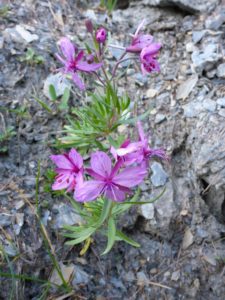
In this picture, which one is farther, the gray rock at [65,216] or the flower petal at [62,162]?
the gray rock at [65,216]

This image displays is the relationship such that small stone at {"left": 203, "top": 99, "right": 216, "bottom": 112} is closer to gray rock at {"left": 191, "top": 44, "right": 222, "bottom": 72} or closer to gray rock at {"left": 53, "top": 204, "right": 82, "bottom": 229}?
gray rock at {"left": 191, "top": 44, "right": 222, "bottom": 72}

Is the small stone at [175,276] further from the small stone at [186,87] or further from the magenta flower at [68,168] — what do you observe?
the small stone at [186,87]

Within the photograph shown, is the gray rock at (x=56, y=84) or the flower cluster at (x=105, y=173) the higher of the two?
the flower cluster at (x=105, y=173)

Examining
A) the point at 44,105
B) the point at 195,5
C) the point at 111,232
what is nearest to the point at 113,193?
the point at 111,232

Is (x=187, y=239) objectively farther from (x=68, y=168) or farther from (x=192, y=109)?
(x=68, y=168)

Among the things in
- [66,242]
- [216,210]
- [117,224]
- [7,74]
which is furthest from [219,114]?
[7,74]

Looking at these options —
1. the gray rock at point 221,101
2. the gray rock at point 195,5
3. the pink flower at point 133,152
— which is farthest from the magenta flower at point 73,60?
the gray rock at point 195,5

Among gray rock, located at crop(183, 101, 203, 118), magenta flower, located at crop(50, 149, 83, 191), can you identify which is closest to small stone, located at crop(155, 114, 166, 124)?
gray rock, located at crop(183, 101, 203, 118)
